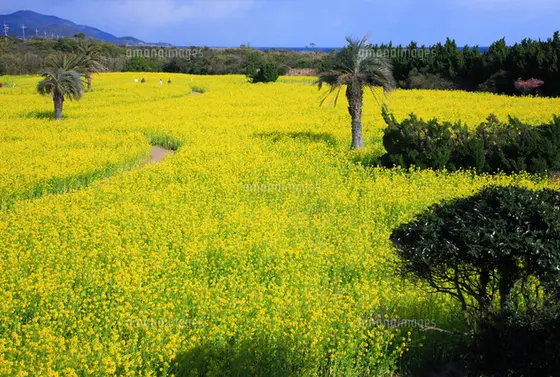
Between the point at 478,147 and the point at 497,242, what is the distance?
11.8 m

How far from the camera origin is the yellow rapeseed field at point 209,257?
257 inches

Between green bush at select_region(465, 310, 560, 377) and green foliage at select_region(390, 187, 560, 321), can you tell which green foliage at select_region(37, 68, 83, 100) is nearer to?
green foliage at select_region(390, 187, 560, 321)

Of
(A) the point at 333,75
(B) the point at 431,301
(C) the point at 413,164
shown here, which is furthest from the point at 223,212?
(A) the point at 333,75

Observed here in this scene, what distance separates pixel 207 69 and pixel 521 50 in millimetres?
45586

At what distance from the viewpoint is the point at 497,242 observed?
5.34 m

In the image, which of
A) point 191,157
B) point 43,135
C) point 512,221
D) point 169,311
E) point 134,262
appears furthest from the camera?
point 43,135

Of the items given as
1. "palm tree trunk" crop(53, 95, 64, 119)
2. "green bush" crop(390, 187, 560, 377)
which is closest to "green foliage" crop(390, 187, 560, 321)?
"green bush" crop(390, 187, 560, 377)

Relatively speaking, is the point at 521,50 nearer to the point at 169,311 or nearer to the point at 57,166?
the point at 57,166

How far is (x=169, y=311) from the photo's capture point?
7734 mm

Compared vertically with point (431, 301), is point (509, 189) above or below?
above

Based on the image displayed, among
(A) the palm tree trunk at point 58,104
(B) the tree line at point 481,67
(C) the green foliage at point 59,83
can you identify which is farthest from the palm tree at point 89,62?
(B) the tree line at point 481,67

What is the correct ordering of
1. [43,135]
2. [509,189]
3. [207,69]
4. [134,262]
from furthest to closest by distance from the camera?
[207,69], [43,135], [134,262], [509,189]

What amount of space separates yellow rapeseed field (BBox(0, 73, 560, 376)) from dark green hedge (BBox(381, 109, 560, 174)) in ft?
2.63

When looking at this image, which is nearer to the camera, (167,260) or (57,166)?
(167,260)
